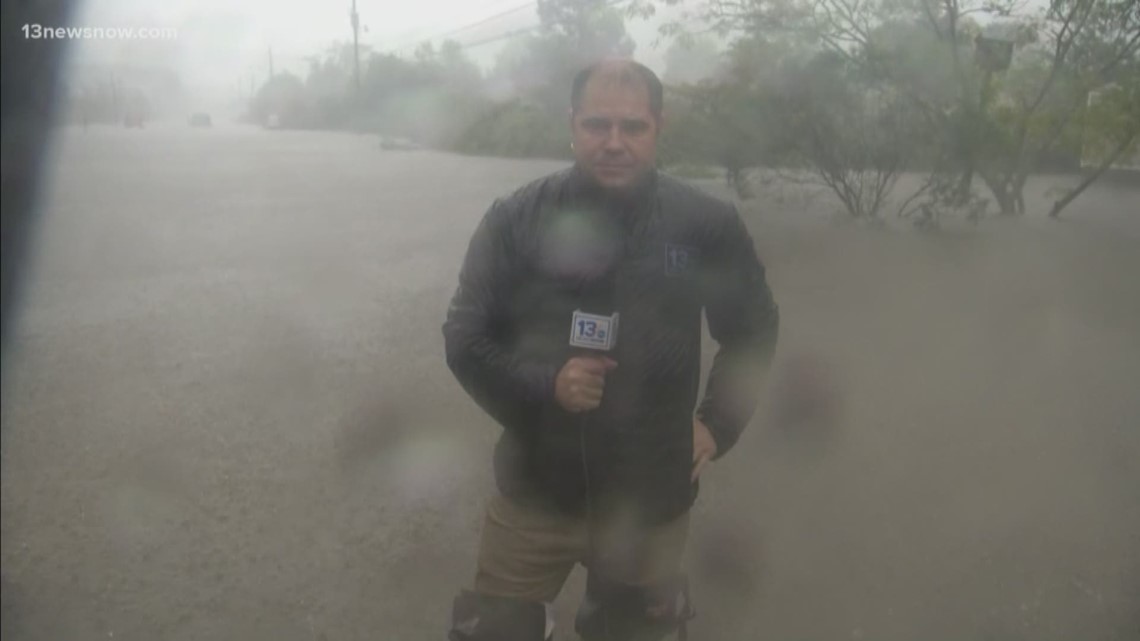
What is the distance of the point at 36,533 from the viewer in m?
2.86

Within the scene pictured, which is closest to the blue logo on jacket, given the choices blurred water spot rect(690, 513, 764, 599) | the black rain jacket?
the black rain jacket

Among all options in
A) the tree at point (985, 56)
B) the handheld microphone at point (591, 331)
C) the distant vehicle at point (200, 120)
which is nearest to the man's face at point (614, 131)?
the handheld microphone at point (591, 331)

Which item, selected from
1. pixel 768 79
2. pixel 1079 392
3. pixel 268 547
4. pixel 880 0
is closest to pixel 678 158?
pixel 768 79

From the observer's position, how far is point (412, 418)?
12.4 ft

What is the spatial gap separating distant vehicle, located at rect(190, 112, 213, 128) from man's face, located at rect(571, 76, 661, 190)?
2.58 metres

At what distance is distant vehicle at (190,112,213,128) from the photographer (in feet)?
12.6

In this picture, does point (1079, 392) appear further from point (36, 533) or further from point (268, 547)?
point (36, 533)

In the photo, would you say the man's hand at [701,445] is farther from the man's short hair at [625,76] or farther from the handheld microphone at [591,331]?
the man's short hair at [625,76]

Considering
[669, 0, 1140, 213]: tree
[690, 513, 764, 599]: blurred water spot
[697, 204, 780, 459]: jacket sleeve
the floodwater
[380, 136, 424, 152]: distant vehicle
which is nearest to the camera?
[697, 204, 780, 459]: jacket sleeve

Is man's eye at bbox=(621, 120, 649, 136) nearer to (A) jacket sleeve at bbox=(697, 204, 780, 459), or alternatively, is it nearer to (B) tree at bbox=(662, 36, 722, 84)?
(A) jacket sleeve at bbox=(697, 204, 780, 459)

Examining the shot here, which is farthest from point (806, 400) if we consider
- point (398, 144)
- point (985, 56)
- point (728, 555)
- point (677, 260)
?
point (677, 260)

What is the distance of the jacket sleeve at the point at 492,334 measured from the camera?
171cm

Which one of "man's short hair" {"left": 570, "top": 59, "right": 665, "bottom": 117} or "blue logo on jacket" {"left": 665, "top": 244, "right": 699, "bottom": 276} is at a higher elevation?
"man's short hair" {"left": 570, "top": 59, "right": 665, "bottom": 117}

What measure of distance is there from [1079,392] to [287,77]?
11.9 ft
